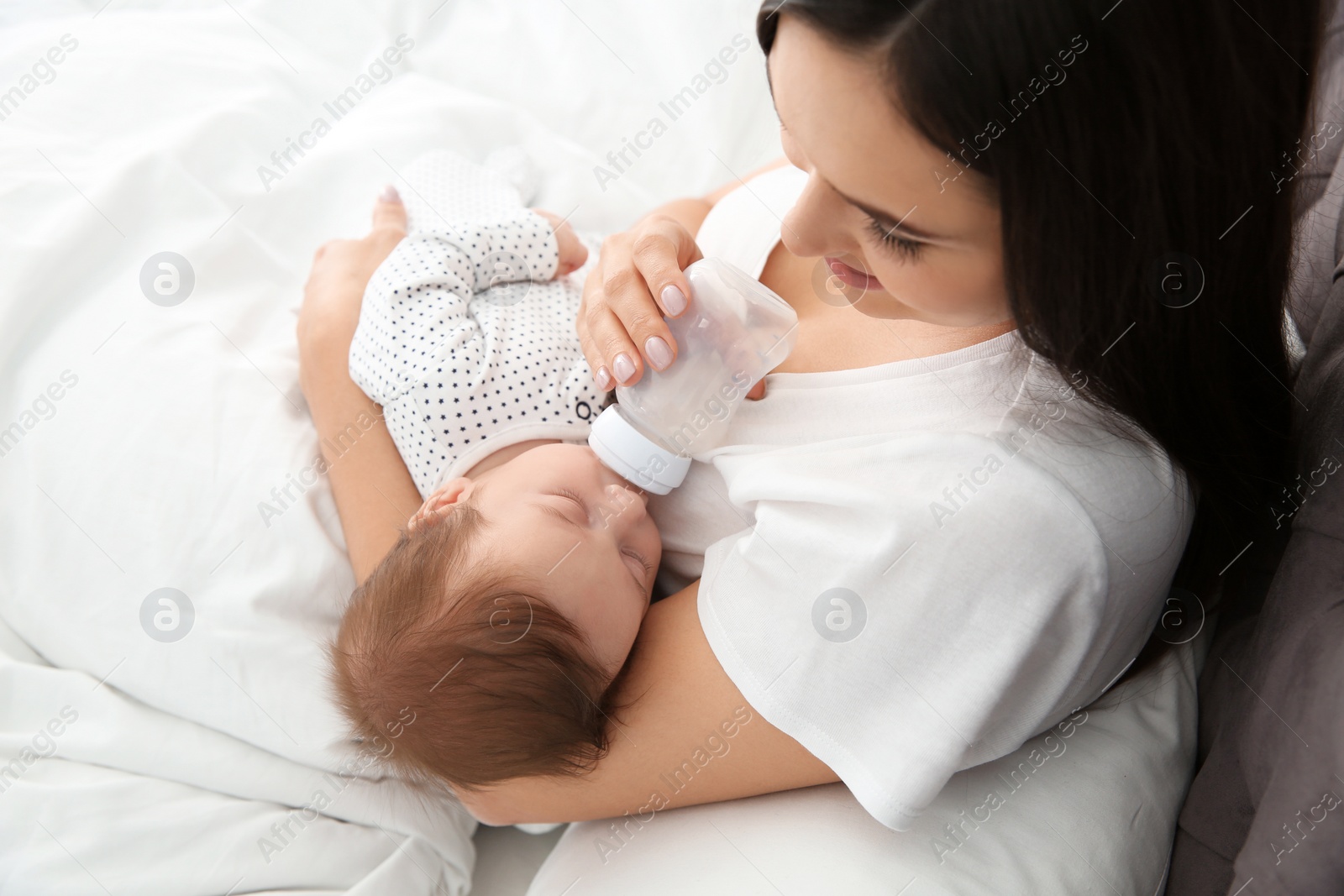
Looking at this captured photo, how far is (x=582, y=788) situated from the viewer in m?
1.03

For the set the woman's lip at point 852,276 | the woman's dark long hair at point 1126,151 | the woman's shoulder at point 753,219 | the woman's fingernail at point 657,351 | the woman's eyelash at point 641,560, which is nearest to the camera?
the woman's dark long hair at point 1126,151

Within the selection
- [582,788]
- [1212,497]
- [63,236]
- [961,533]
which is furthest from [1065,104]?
[63,236]

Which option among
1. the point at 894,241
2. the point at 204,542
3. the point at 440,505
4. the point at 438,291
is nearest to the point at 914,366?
the point at 894,241

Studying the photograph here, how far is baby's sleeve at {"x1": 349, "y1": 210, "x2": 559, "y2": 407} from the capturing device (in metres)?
1.31

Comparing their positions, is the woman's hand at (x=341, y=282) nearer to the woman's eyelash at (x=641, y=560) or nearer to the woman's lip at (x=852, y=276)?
the woman's eyelash at (x=641, y=560)

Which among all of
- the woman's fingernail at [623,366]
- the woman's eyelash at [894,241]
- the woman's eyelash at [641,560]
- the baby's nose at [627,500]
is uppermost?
the woman's fingernail at [623,366]

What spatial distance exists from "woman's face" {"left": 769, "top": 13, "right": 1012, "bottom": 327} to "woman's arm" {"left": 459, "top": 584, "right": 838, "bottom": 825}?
1.55 feet

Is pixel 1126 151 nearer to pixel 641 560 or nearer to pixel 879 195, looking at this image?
pixel 879 195

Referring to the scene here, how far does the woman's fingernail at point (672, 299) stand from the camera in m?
1.07

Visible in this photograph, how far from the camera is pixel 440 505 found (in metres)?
1.20

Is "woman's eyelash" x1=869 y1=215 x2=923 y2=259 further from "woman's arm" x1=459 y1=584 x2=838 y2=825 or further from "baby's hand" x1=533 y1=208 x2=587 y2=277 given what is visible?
"baby's hand" x1=533 y1=208 x2=587 y2=277

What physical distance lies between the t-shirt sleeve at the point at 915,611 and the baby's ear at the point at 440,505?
0.43m

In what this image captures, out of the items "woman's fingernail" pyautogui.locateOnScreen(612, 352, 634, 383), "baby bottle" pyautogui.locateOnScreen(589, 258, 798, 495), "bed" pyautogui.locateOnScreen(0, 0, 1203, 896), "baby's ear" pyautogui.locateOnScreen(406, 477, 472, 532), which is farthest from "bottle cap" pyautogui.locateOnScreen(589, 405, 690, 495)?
"bed" pyautogui.locateOnScreen(0, 0, 1203, 896)

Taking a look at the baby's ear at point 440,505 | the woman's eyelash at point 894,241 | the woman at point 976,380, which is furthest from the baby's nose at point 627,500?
the woman's eyelash at point 894,241
